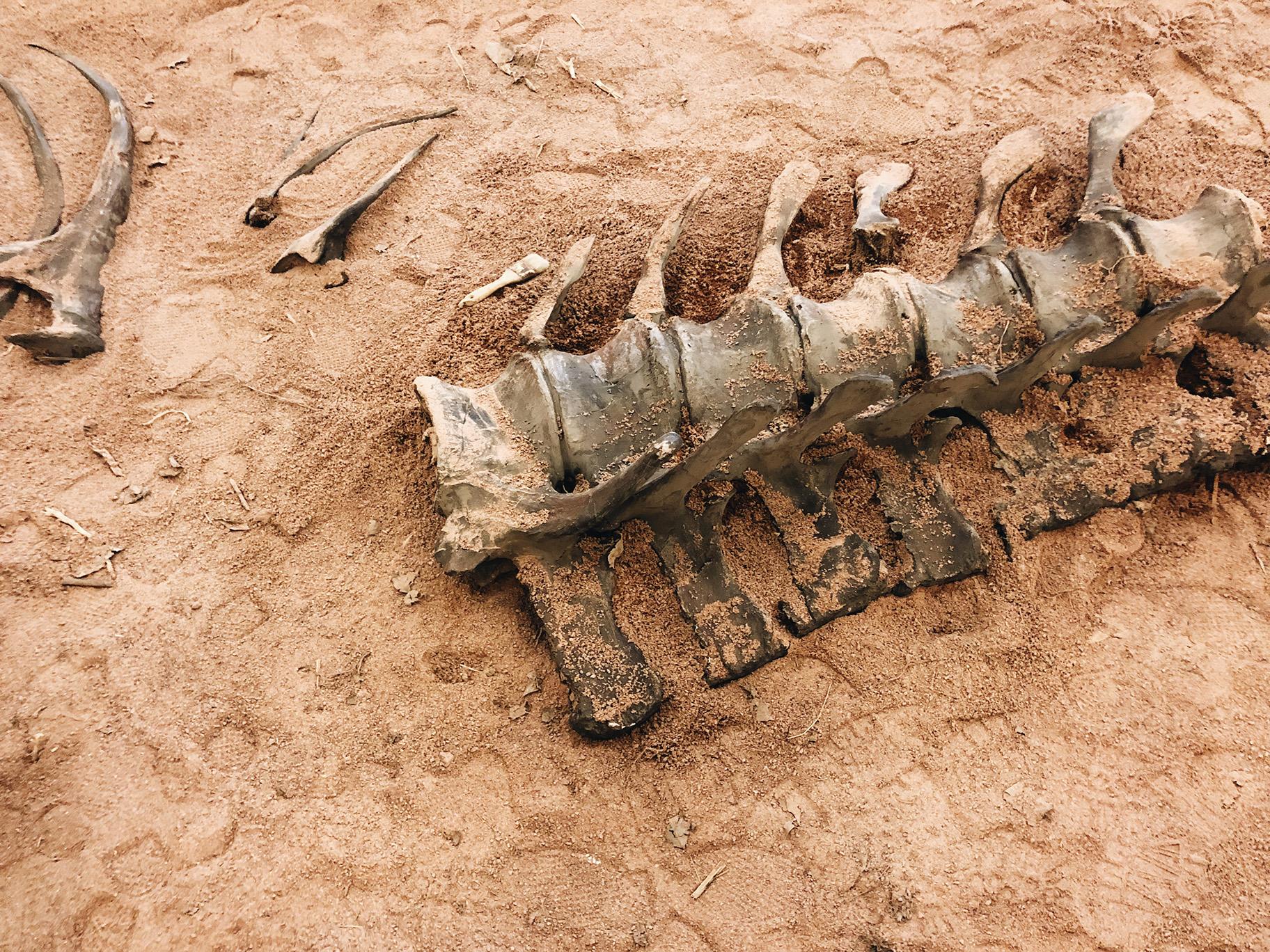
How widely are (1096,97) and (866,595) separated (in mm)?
2650

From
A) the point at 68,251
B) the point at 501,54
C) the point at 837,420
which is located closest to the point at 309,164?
the point at 68,251

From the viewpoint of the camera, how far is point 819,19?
388 cm

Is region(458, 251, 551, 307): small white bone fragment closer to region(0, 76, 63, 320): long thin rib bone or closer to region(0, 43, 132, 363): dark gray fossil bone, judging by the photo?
region(0, 43, 132, 363): dark gray fossil bone

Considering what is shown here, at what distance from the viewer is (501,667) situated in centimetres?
225

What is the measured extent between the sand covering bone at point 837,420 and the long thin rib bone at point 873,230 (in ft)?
1.15

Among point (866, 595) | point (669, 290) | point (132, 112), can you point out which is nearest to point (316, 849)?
point (866, 595)

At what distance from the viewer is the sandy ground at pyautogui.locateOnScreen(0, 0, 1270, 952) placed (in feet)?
6.34

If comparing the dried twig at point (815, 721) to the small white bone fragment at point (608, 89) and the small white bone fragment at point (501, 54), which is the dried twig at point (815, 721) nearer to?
the small white bone fragment at point (608, 89)

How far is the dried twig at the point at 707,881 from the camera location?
6.44ft

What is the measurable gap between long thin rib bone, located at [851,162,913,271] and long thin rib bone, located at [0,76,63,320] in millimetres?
2995

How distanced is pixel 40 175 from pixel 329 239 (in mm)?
1229

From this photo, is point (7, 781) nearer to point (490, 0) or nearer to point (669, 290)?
point (669, 290)

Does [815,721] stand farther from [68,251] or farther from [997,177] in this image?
[68,251]

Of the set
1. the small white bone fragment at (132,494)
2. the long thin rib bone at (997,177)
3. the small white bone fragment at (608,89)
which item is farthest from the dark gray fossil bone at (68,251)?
the long thin rib bone at (997,177)
